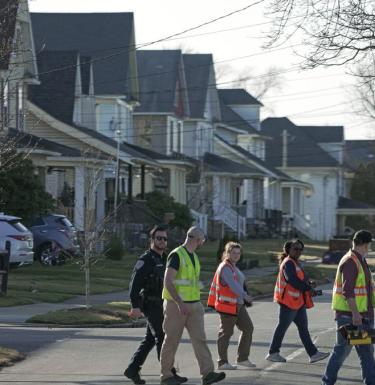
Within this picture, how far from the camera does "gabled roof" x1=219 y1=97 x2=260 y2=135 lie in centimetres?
8488

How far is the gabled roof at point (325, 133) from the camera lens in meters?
98.3

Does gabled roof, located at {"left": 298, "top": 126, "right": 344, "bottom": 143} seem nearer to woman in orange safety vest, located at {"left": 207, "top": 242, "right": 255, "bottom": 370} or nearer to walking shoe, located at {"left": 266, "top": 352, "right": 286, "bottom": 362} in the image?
walking shoe, located at {"left": 266, "top": 352, "right": 286, "bottom": 362}

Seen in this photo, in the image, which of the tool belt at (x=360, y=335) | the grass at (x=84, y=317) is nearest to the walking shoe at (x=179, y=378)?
the tool belt at (x=360, y=335)

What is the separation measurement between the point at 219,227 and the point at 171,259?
185 feet

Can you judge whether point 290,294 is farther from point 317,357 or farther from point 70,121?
point 70,121

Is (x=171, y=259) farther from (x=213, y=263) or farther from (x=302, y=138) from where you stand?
(x=302, y=138)

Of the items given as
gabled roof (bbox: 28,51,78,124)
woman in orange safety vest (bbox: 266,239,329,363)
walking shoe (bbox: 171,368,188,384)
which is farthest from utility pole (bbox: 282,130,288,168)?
walking shoe (bbox: 171,368,188,384)

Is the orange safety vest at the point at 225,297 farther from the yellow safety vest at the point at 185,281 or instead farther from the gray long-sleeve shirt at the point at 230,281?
the yellow safety vest at the point at 185,281

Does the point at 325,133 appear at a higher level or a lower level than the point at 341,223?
higher

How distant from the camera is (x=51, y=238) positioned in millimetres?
40125

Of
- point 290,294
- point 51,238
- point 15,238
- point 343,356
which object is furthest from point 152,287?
point 51,238

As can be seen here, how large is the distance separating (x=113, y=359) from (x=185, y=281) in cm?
395

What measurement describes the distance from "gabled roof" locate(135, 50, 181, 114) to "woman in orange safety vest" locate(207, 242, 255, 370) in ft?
165

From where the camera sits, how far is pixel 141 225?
5122 centimetres
